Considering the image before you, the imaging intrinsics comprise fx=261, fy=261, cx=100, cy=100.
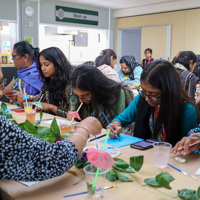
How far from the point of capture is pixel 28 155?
2.82ft

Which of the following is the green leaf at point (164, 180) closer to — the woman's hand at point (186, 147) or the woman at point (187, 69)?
the woman's hand at point (186, 147)

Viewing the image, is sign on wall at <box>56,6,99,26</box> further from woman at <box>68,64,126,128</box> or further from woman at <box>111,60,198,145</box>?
woman at <box>111,60,198,145</box>

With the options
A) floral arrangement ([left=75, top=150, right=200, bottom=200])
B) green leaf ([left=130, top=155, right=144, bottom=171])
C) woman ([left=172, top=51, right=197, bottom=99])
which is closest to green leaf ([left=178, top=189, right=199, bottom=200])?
floral arrangement ([left=75, top=150, right=200, bottom=200])

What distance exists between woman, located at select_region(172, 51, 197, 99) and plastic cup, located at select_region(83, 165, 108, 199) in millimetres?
2518

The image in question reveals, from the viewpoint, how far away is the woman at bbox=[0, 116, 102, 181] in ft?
2.71

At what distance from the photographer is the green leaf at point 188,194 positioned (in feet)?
2.97

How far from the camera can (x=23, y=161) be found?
0.86 meters

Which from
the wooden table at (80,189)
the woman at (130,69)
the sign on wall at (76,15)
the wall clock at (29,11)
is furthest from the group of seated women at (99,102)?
the sign on wall at (76,15)

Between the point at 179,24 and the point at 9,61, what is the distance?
469cm

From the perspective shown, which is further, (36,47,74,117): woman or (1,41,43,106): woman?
(1,41,43,106): woman

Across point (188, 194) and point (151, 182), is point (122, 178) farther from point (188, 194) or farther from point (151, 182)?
point (188, 194)

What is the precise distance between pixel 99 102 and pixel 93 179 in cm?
129

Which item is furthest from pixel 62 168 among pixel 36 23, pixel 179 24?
pixel 179 24

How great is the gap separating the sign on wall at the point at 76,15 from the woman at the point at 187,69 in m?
4.75
